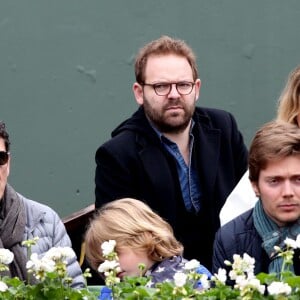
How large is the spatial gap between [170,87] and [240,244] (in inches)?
43.9

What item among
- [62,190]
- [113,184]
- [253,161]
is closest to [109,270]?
[253,161]

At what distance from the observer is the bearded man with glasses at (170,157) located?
5.21 m

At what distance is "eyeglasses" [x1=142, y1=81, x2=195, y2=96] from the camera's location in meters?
5.18

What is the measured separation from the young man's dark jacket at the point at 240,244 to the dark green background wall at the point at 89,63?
2.55 meters

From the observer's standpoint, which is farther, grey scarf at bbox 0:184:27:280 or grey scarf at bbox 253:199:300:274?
grey scarf at bbox 0:184:27:280

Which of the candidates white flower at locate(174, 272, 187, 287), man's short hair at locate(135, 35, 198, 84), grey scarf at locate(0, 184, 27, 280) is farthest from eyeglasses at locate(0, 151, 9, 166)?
white flower at locate(174, 272, 187, 287)

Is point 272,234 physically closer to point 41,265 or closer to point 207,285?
point 207,285

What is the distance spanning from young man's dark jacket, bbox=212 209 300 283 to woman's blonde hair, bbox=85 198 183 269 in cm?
16

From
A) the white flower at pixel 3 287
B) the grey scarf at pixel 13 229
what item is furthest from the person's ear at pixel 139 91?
the white flower at pixel 3 287

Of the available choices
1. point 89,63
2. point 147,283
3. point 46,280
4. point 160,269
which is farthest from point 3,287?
point 89,63

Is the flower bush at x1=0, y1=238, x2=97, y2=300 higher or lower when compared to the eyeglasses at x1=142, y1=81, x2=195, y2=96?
lower

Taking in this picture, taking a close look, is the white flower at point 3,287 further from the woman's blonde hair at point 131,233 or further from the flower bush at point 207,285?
the woman's blonde hair at point 131,233

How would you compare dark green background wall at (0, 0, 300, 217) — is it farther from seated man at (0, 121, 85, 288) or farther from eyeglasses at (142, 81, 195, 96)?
seated man at (0, 121, 85, 288)

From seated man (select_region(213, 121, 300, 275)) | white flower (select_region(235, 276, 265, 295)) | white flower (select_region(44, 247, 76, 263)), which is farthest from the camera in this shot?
seated man (select_region(213, 121, 300, 275))
